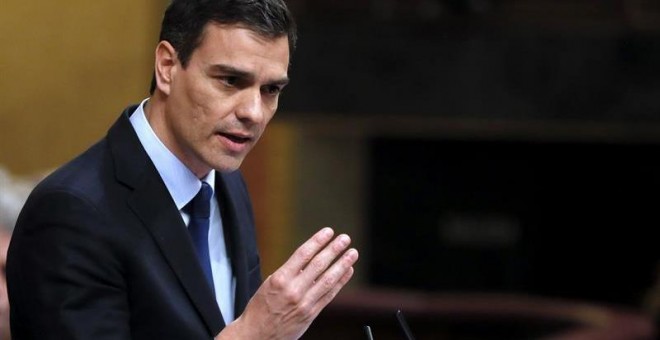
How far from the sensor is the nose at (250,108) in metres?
2.58

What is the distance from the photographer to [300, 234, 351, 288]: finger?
252cm

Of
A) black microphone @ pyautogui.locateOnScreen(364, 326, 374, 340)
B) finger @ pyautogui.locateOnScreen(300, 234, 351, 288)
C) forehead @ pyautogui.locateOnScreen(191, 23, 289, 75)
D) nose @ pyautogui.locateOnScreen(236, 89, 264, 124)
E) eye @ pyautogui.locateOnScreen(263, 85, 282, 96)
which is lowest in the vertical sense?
black microphone @ pyautogui.locateOnScreen(364, 326, 374, 340)

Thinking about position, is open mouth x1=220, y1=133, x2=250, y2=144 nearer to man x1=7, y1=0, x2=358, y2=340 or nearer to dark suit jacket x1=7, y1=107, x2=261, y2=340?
man x1=7, y1=0, x2=358, y2=340

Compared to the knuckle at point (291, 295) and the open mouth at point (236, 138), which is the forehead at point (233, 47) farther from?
the knuckle at point (291, 295)

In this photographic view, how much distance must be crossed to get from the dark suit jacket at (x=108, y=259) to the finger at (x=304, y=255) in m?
0.19

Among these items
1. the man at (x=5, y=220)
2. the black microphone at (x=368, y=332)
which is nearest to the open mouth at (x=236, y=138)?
the black microphone at (x=368, y=332)

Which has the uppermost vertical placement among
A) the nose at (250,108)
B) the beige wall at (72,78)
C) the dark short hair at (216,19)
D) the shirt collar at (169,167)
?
the dark short hair at (216,19)

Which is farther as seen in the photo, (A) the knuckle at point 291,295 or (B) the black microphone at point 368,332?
(B) the black microphone at point 368,332

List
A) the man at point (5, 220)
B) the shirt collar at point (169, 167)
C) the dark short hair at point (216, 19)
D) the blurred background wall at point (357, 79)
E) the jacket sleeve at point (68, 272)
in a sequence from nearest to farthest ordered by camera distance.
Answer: the jacket sleeve at point (68, 272)
the dark short hair at point (216, 19)
the shirt collar at point (169, 167)
the man at point (5, 220)
the blurred background wall at point (357, 79)

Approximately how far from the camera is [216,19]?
2590mm

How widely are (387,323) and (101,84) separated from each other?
2.54m

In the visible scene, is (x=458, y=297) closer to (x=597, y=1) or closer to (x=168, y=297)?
(x=597, y=1)

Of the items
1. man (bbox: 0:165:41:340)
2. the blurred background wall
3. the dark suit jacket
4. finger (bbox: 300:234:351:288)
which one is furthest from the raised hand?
the blurred background wall

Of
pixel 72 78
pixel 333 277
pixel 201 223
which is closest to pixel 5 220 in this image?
pixel 201 223
